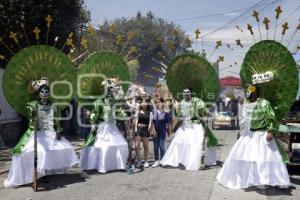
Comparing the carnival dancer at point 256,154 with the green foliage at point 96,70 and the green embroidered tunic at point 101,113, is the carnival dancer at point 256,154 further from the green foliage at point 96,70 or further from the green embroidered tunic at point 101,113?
the green foliage at point 96,70

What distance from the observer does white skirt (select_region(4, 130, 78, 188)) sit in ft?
29.4

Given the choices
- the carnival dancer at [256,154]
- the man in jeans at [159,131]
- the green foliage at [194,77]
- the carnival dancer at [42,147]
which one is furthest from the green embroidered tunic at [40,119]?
the carnival dancer at [256,154]

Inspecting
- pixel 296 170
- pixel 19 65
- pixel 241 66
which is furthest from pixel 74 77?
pixel 296 170

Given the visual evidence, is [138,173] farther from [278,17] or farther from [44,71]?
[278,17]

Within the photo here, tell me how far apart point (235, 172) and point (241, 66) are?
2.32m

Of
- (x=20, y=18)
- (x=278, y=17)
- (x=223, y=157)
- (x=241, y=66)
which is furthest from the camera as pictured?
(x=20, y=18)

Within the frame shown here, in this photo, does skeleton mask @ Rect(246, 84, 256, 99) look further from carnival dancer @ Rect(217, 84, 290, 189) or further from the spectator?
the spectator

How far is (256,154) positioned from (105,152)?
11.9 ft

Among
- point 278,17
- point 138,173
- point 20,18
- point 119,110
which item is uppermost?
point 20,18

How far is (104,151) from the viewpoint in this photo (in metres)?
10.5

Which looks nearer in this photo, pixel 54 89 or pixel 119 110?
pixel 54 89

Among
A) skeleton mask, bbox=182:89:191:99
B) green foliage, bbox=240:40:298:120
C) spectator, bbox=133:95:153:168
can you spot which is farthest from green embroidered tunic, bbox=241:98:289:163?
spectator, bbox=133:95:153:168

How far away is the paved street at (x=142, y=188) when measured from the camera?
8070 millimetres

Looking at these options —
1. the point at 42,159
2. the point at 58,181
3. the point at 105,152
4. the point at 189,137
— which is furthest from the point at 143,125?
the point at 42,159
